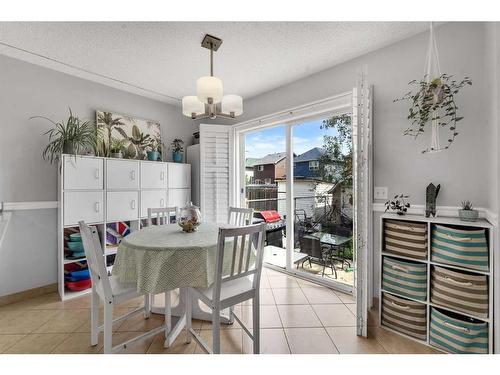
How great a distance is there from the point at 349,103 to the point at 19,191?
12.0ft

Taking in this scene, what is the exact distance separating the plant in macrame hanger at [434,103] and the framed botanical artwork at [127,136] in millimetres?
3100

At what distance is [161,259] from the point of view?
1.52 meters

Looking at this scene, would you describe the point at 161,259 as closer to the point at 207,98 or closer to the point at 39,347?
the point at 207,98

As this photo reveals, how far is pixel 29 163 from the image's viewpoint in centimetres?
257

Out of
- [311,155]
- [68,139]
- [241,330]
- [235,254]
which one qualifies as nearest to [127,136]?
[68,139]

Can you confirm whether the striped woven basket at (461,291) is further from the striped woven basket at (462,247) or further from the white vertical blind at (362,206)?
the white vertical blind at (362,206)

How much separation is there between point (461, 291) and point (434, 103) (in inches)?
53.6

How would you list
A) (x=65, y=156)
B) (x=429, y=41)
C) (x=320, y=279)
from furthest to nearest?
(x=320, y=279)
(x=65, y=156)
(x=429, y=41)

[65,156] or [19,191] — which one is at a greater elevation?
[65,156]

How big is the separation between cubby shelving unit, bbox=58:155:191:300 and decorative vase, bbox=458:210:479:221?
3.21 metres

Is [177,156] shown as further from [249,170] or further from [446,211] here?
[446,211]

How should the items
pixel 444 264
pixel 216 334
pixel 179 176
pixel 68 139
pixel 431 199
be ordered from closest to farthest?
pixel 216 334 → pixel 444 264 → pixel 431 199 → pixel 68 139 → pixel 179 176

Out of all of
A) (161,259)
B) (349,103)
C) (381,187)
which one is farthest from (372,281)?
(161,259)

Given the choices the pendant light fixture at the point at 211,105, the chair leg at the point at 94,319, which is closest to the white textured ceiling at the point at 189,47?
the pendant light fixture at the point at 211,105
